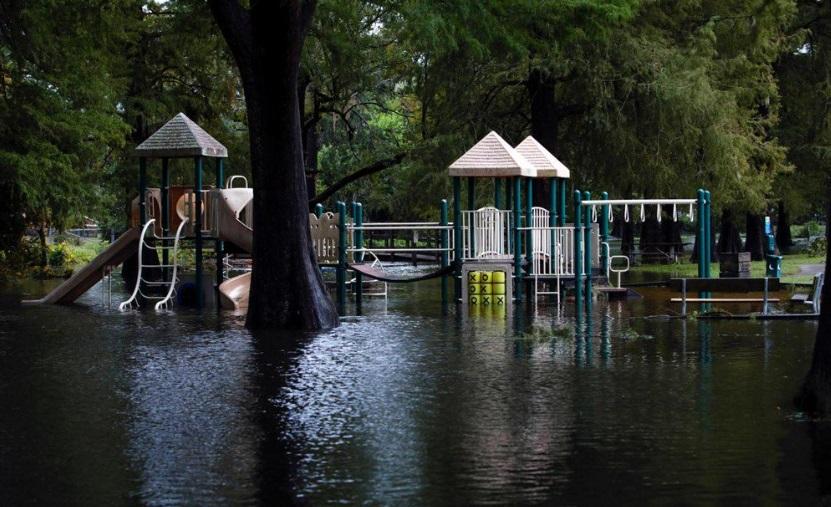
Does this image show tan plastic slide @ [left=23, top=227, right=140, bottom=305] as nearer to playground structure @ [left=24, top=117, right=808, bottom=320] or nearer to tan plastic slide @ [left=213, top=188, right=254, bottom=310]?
playground structure @ [left=24, top=117, right=808, bottom=320]

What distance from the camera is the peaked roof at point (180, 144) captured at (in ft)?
89.7

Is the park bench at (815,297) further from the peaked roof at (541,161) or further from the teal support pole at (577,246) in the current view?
the peaked roof at (541,161)

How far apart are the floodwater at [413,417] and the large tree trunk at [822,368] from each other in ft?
0.77

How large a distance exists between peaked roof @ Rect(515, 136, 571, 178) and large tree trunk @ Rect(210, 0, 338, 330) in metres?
8.21

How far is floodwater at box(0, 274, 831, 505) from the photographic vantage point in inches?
347

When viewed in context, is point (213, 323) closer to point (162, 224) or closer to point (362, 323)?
point (362, 323)

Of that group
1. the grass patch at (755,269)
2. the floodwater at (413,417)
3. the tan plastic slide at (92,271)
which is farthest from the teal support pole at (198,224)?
the grass patch at (755,269)

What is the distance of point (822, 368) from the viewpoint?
1125 centimetres

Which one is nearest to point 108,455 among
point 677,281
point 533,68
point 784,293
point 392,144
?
point 677,281

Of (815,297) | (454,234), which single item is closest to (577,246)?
(454,234)

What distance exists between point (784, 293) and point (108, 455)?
67.1 ft

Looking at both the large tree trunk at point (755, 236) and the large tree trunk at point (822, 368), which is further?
the large tree trunk at point (755, 236)

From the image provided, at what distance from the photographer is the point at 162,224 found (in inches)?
1115

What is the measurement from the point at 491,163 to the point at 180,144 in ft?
21.1
